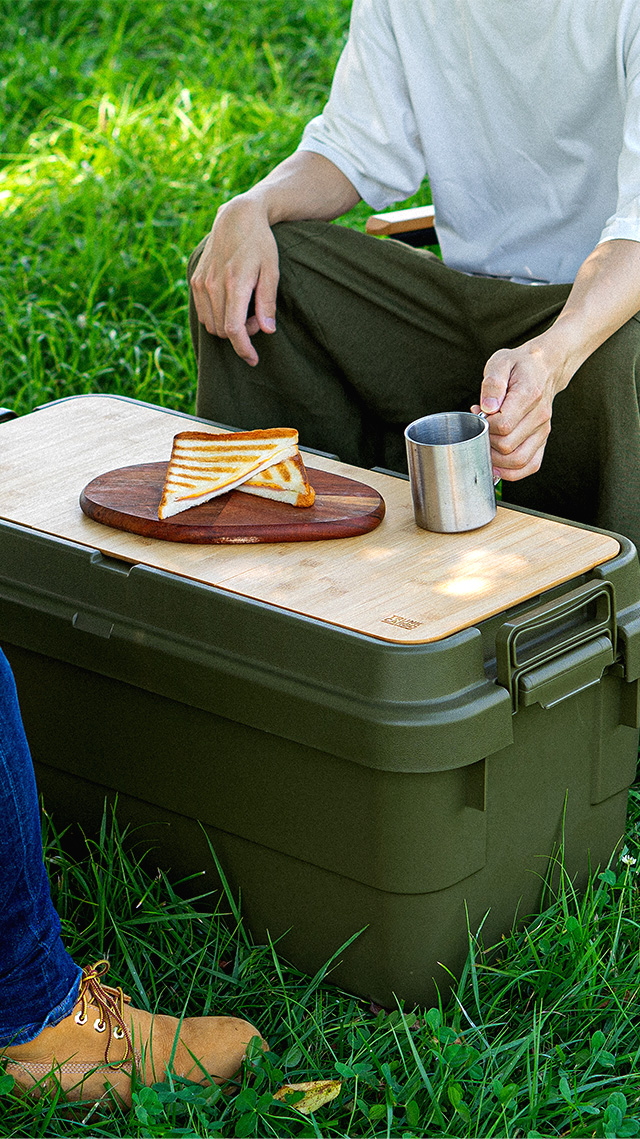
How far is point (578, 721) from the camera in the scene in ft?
5.99

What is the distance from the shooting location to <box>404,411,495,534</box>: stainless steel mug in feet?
5.95

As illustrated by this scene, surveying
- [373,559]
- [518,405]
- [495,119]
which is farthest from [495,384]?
[495,119]

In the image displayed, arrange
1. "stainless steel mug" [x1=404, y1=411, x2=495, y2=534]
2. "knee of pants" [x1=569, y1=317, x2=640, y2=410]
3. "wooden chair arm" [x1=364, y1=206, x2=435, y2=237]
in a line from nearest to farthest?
"stainless steel mug" [x1=404, y1=411, x2=495, y2=534], "knee of pants" [x1=569, y1=317, x2=640, y2=410], "wooden chair arm" [x1=364, y1=206, x2=435, y2=237]

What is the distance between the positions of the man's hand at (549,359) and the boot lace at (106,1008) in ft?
2.86

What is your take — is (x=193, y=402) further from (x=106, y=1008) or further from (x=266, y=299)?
(x=106, y=1008)

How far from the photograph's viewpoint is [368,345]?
2.53 m

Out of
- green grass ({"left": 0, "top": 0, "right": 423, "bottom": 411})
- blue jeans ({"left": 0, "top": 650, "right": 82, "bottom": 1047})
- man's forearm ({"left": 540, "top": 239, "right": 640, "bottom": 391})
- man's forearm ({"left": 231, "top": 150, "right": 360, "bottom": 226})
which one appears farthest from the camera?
green grass ({"left": 0, "top": 0, "right": 423, "bottom": 411})

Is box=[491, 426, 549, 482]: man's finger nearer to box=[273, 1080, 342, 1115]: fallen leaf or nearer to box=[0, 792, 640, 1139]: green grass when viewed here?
box=[0, 792, 640, 1139]: green grass

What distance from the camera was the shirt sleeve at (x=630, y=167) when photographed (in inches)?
82.6

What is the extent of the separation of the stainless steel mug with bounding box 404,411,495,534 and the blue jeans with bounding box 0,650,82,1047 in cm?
62

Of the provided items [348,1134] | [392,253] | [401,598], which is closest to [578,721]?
[401,598]

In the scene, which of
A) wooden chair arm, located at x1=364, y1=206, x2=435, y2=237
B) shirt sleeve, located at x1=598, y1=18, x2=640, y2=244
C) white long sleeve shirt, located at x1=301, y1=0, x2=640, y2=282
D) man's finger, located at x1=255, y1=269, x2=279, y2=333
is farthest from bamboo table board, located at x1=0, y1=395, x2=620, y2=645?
wooden chair arm, located at x1=364, y1=206, x2=435, y2=237

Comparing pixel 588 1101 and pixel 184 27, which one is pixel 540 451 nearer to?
pixel 588 1101

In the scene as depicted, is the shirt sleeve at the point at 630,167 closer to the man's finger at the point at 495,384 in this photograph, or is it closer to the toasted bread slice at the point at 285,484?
the man's finger at the point at 495,384
